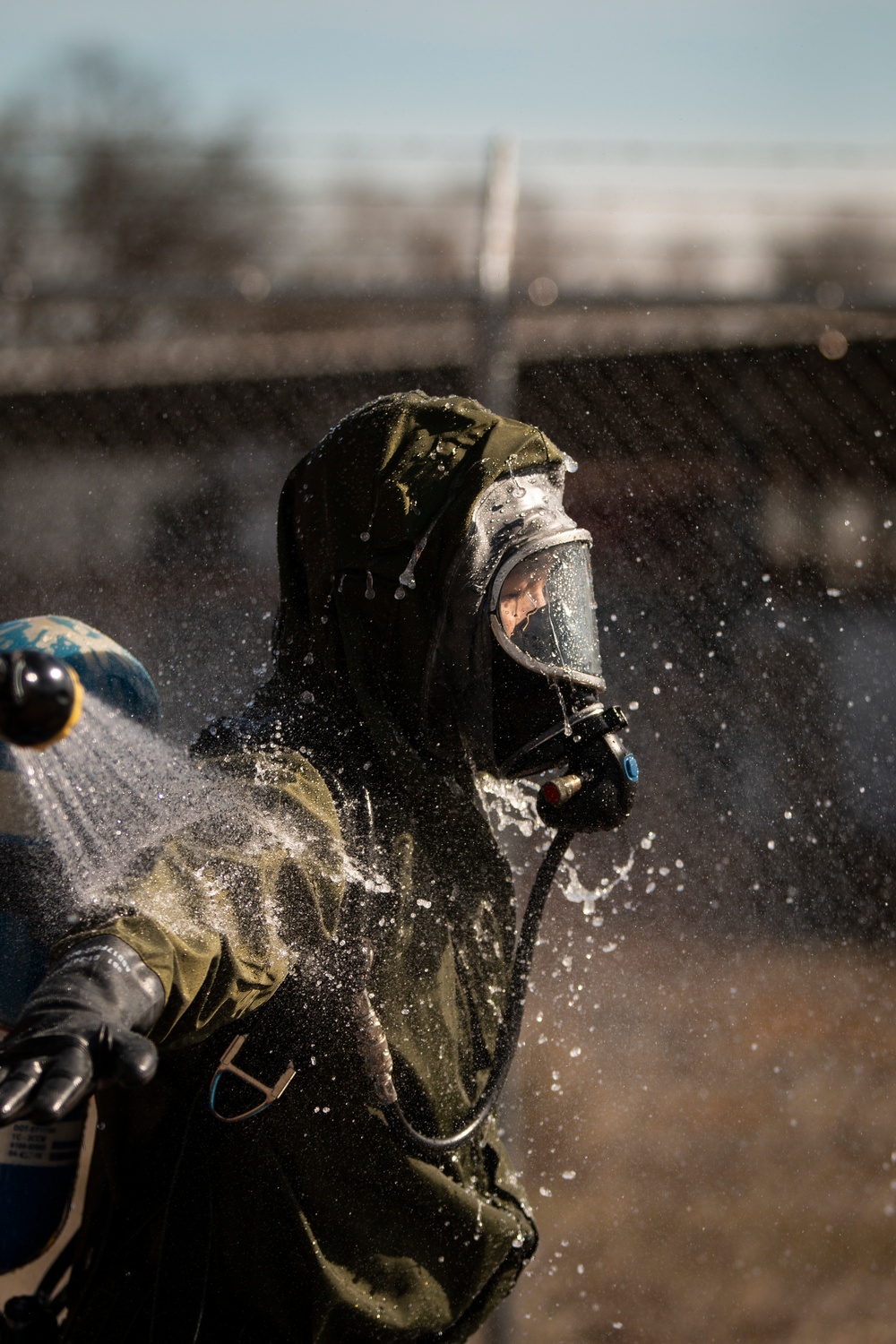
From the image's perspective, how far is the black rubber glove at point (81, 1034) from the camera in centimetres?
99

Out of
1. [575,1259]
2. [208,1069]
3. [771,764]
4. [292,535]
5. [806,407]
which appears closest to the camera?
[208,1069]

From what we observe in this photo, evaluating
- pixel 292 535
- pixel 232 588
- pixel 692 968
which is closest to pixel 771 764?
pixel 692 968

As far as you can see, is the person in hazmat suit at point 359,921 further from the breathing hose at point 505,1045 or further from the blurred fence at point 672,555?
the blurred fence at point 672,555

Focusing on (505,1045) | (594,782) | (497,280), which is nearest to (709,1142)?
(505,1045)

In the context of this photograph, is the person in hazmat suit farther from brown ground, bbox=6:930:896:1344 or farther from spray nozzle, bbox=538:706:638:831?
brown ground, bbox=6:930:896:1344

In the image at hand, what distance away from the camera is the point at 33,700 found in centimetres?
109

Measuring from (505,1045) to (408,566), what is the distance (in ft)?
2.73

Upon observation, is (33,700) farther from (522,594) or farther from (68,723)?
(522,594)

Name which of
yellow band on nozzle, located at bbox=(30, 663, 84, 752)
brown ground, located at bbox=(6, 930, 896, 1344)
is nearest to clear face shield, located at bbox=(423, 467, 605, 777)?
yellow band on nozzle, located at bbox=(30, 663, 84, 752)

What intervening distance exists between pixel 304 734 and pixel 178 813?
312mm

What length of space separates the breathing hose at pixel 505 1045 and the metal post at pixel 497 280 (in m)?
1.41

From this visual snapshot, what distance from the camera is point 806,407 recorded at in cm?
429

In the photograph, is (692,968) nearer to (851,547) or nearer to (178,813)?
(851,547)

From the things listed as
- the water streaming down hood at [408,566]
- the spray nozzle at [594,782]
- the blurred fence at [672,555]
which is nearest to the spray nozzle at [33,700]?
the water streaming down hood at [408,566]
